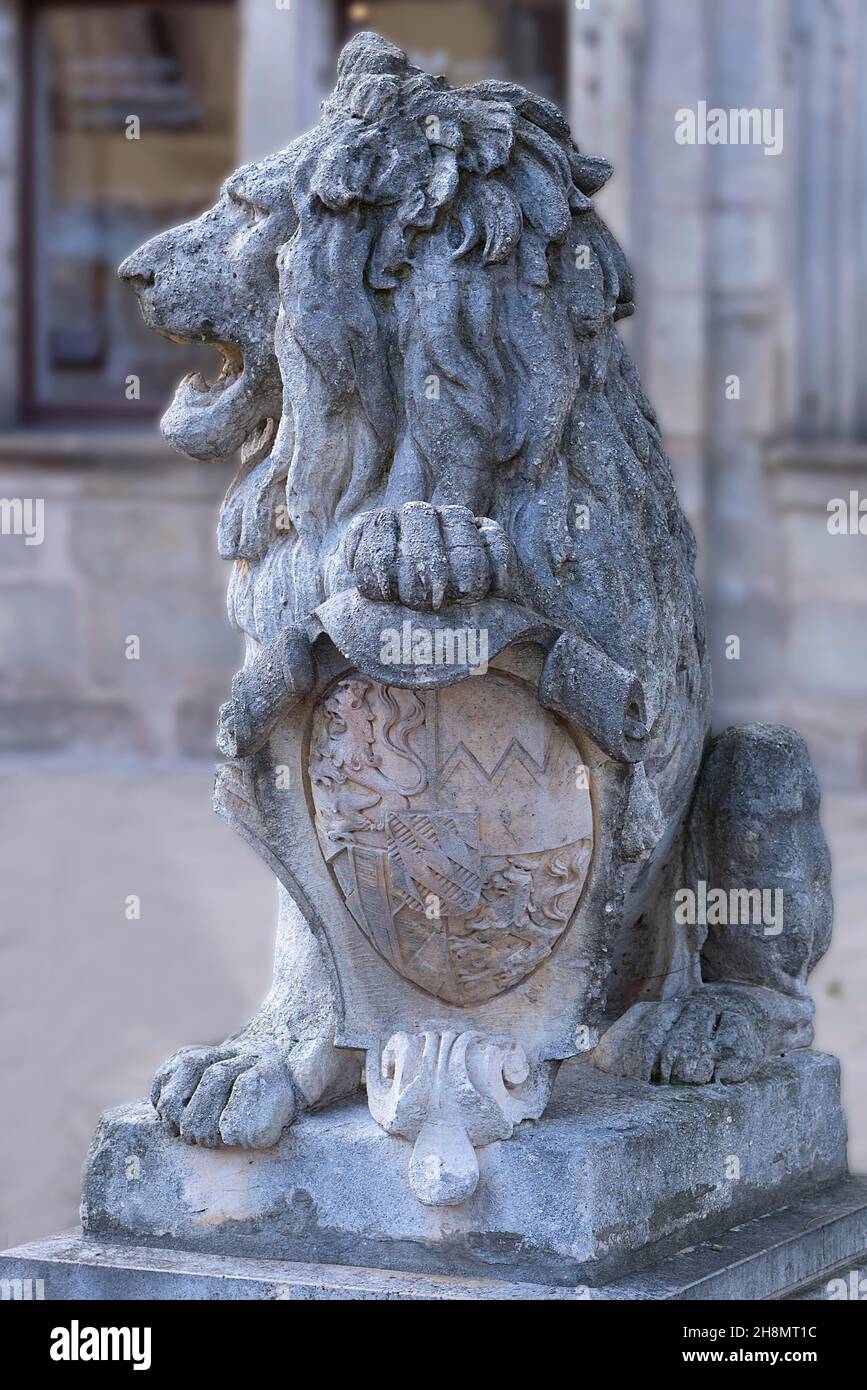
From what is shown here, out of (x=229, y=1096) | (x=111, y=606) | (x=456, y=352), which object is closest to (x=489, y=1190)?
(x=229, y=1096)

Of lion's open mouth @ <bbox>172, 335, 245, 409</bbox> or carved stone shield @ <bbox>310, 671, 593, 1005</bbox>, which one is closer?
carved stone shield @ <bbox>310, 671, 593, 1005</bbox>

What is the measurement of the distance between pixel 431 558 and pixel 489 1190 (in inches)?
28.9

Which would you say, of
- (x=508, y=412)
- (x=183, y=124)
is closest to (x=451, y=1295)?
(x=508, y=412)

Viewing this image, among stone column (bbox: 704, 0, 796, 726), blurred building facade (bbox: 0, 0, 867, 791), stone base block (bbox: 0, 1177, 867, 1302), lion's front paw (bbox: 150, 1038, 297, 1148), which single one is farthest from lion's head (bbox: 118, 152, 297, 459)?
stone column (bbox: 704, 0, 796, 726)

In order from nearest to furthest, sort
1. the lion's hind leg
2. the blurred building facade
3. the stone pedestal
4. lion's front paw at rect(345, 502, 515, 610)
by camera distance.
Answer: lion's front paw at rect(345, 502, 515, 610) → the stone pedestal → the lion's hind leg → the blurred building facade

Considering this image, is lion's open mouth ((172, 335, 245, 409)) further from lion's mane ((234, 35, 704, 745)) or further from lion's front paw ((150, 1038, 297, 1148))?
lion's front paw ((150, 1038, 297, 1148))

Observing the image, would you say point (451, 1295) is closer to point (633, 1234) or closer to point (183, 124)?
point (633, 1234)

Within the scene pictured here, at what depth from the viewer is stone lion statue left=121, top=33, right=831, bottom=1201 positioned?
2.86m

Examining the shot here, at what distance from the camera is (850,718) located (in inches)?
324

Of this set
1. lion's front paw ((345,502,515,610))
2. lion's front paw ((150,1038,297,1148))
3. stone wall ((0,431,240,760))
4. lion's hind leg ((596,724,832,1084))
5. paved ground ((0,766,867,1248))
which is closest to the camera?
lion's front paw ((345,502,515,610))

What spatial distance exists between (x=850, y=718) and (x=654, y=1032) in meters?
5.20

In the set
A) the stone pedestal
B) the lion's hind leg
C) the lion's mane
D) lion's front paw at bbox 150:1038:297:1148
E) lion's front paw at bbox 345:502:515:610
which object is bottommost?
the stone pedestal

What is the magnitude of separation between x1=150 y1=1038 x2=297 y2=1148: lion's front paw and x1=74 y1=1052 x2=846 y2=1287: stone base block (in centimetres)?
3
